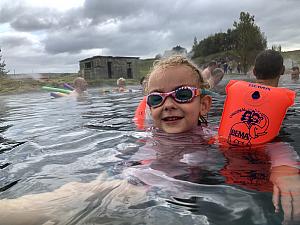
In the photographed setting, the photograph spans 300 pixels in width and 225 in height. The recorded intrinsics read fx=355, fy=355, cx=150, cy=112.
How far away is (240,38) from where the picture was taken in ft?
134

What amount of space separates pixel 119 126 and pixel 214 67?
17.3ft

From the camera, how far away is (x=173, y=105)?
10.8 feet

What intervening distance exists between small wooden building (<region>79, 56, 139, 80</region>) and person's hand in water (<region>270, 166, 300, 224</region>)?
3881cm

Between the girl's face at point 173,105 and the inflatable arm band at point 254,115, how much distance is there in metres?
0.37

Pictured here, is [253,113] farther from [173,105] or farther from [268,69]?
[268,69]

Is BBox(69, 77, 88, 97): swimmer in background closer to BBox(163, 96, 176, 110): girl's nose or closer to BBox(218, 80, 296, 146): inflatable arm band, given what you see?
BBox(218, 80, 296, 146): inflatable arm band

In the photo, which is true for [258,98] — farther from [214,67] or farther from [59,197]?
[214,67]

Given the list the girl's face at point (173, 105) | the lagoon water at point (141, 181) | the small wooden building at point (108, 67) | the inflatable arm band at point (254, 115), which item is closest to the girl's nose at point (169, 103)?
the girl's face at point (173, 105)

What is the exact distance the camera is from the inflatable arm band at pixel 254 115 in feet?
11.3

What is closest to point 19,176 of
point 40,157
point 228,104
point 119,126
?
point 40,157

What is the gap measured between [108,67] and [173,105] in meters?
39.2

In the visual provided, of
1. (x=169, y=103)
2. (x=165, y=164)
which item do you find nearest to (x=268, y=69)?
(x=169, y=103)

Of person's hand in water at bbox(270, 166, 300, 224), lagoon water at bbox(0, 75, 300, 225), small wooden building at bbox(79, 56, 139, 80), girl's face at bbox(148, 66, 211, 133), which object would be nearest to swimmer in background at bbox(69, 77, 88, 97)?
lagoon water at bbox(0, 75, 300, 225)

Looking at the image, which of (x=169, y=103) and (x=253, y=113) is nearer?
(x=169, y=103)
